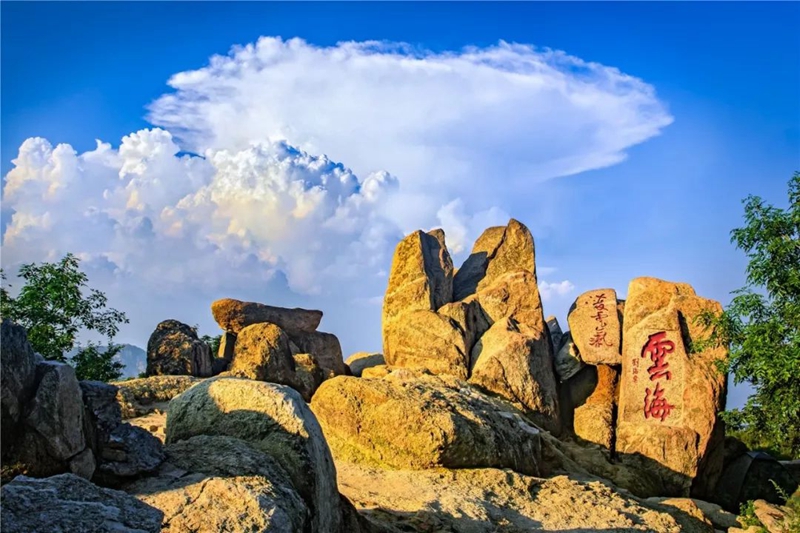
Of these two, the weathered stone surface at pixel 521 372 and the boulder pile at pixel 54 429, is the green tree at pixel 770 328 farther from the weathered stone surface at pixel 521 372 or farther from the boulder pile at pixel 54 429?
the boulder pile at pixel 54 429

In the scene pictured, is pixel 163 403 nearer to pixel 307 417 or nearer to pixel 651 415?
pixel 307 417

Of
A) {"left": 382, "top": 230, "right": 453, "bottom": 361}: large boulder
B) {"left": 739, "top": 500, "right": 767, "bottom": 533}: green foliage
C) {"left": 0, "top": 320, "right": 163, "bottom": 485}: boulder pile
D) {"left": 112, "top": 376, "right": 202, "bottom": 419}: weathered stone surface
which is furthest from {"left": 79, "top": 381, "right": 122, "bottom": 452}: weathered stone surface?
{"left": 382, "top": 230, "right": 453, "bottom": 361}: large boulder

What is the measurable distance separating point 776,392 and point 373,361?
12.2m

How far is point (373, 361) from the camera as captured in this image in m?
22.6

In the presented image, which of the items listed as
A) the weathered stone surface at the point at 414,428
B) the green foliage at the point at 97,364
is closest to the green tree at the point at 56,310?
the green foliage at the point at 97,364

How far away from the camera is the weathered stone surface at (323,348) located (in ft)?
67.3

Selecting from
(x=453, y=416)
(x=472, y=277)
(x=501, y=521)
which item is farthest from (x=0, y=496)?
(x=472, y=277)

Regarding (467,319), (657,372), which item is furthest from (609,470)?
(467,319)

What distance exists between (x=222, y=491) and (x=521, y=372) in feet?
42.8

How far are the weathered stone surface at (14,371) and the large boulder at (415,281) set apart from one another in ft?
48.3

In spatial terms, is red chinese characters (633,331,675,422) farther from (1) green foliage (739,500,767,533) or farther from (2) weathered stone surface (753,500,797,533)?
(1) green foliage (739,500,767,533)

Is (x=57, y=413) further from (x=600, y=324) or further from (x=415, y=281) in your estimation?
(x=600, y=324)

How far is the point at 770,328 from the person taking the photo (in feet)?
42.7

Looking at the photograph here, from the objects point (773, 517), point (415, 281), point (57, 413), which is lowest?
point (773, 517)
